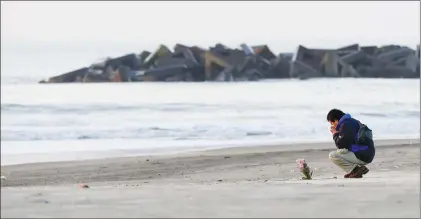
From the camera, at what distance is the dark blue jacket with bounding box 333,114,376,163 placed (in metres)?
7.28

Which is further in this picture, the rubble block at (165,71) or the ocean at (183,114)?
the rubble block at (165,71)

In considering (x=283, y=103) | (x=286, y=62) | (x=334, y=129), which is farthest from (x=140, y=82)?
(x=334, y=129)

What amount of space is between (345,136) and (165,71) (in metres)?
33.4

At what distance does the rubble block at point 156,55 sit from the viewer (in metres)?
41.0

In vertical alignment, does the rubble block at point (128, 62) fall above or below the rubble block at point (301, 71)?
above

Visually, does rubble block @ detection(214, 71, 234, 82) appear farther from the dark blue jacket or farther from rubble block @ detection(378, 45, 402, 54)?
the dark blue jacket

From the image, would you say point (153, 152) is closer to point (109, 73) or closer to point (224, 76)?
point (224, 76)

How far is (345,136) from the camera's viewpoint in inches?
290

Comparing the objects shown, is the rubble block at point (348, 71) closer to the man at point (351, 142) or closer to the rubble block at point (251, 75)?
the rubble block at point (251, 75)

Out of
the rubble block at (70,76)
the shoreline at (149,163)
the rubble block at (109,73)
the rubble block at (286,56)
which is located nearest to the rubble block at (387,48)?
the rubble block at (286,56)

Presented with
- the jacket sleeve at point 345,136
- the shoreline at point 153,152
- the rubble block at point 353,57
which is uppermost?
the rubble block at point 353,57

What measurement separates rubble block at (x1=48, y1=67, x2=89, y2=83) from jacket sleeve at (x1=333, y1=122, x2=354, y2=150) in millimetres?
34231

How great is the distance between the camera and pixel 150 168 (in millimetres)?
10695

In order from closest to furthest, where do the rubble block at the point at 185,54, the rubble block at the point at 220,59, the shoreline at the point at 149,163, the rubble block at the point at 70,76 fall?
the shoreline at the point at 149,163 < the rubble block at the point at 220,59 < the rubble block at the point at 185,54 < the rubble block at the point at 70,76
